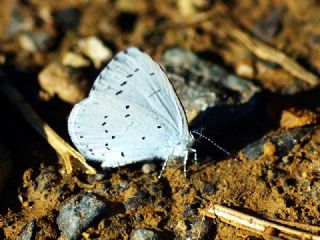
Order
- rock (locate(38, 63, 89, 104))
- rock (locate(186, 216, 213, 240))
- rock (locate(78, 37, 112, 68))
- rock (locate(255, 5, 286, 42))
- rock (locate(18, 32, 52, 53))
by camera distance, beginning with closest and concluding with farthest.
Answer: rock (locate(186, 216, 213, 240)), rock (locate(38, 63, 89, 104)), rock (locate(78, 37, 112, 68)), rock (locate(18, 32, 52, 53)), rock (locate(255, 5, 286, 42))

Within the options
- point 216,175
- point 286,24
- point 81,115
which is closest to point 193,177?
point 216,175

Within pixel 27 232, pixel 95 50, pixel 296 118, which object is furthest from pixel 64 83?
pixel 296 118

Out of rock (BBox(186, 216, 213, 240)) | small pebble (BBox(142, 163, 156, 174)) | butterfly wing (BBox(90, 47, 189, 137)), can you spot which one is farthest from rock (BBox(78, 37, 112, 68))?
rock (BBox(186, 216, 213, 240))

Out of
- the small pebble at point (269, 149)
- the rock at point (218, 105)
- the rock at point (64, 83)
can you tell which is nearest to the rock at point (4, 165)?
the rock at point (64, 83)

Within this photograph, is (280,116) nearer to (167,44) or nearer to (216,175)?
(216,175)

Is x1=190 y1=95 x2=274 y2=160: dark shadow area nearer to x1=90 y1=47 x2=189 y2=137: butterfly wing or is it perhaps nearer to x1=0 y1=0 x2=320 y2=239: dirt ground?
x1=0 y1=0 x2=320 y2=239: dirt ground

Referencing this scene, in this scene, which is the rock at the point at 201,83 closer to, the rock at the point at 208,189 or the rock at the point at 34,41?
the rock at the point at 208,189
